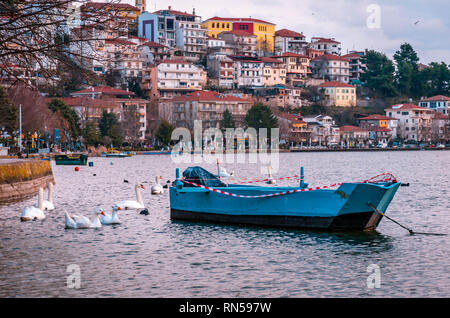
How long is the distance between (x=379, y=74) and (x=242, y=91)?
130 feet

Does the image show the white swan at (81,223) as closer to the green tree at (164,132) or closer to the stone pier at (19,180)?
the stone pier at (19,180)

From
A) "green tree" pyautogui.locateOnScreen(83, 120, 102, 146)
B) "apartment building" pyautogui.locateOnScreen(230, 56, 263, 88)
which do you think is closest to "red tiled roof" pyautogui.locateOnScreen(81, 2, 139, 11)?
"green tree" pyautogui.locateOnScreen(83, 120, 102, 146)

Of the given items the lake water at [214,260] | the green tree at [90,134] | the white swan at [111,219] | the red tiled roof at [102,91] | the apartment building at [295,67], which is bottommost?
the lake water at [214,260]

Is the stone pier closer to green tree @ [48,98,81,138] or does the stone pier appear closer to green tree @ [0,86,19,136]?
green tree @ [0,86,19,136]

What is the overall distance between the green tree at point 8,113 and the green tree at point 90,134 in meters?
34.0

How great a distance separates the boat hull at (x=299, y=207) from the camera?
19641mm

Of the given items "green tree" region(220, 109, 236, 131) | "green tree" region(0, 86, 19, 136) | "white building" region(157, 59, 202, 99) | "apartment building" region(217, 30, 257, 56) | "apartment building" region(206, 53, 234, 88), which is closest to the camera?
"green tree" region(0, 86, 19, 136)

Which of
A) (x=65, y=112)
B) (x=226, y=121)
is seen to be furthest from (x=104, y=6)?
(x=226, y=121)

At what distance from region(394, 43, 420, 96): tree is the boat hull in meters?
A: 165

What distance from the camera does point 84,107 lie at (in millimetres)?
118062

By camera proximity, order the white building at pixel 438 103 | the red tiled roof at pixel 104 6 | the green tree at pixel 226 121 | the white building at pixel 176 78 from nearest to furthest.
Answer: the red tiled roof at pixel 104 6 → the green tree at pixel 226 121 → the white building at pixel 176 78 → the white building at pixel 438 103

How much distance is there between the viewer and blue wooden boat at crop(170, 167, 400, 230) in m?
19.7

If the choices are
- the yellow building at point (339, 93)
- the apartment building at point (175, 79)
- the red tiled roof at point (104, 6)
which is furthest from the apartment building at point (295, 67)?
the red tiled roof at point (104, 6)

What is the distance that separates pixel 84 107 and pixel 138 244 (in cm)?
10104
